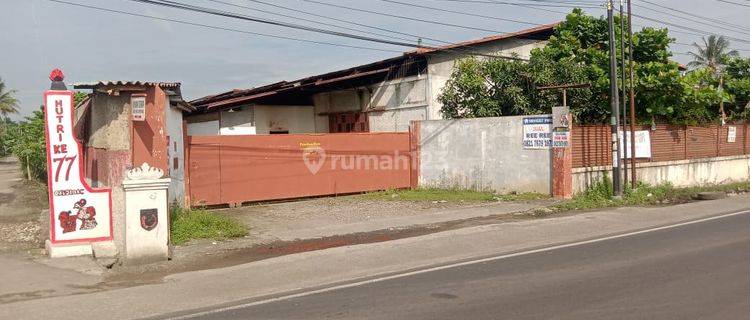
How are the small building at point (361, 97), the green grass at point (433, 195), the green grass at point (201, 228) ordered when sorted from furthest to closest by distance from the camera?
the small building at point (361, 97) < the green grass at point (433, 195) < the green grass at point (201, 228)

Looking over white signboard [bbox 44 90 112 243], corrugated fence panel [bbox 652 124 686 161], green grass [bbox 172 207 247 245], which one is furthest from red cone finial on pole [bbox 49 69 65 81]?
corrugated fence panel [bbox 652 124 686 161]

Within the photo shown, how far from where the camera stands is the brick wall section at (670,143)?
17.7 m

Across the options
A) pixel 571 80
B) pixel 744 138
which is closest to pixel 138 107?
pixel 571 80

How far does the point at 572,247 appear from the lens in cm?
984

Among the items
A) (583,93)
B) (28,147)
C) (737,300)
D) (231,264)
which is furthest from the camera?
(28,147)

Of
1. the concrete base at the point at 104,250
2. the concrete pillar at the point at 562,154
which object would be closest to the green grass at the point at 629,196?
the concrete pillar at the point at 562,154

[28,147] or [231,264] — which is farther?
[28,147]

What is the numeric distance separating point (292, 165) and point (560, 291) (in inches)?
467

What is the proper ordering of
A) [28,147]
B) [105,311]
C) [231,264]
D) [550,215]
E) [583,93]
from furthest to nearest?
1. [28,147]
2. [583,93]
3. [550,215]
4. [231,264]
5. [105,311]

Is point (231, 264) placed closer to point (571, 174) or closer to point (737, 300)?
point (737, 300)

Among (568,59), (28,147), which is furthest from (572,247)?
(28,147)

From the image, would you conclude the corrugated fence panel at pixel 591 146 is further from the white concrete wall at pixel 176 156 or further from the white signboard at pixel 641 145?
the white concrete wall at pixel 176 156

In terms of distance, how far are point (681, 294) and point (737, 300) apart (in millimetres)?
496

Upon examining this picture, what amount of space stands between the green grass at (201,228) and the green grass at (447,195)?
637 centimetres
